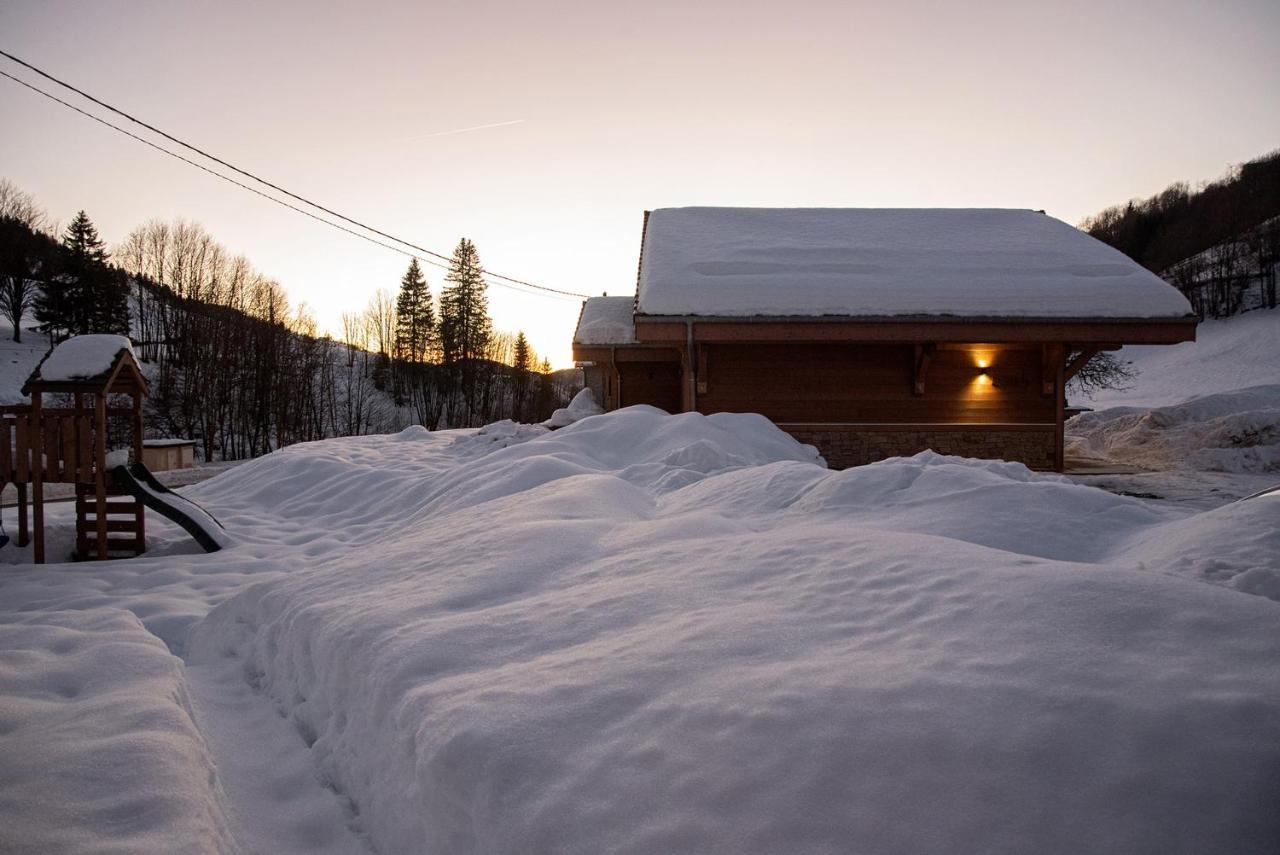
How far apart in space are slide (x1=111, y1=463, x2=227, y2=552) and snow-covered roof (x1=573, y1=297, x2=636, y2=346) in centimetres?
687

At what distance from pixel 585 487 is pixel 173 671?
3050 mm

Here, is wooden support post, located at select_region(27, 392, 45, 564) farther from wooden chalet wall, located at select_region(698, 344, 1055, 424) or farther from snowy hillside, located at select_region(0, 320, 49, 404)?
snowy hillside, located at select_region(0, 320, 49, 404)

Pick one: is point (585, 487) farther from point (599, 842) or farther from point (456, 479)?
point (599, 842)

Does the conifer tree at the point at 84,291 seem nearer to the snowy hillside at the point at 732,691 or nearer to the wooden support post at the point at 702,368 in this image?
the wooden support post at the point at 702,368

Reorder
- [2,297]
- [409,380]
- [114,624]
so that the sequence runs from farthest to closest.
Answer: [409,380]
[2,297]
[114,624]

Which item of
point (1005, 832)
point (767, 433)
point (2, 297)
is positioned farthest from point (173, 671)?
point (2, 297)

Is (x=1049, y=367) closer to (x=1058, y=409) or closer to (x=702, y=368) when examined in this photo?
(x=1058, y=409)

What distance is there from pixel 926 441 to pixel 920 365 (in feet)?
4.18

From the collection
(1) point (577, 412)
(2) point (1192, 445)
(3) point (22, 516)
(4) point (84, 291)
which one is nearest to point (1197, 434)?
(2) point (1192, 445)

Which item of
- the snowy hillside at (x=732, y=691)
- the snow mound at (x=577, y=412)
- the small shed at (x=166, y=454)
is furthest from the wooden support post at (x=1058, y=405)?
the small shed at (x=166, y=454)

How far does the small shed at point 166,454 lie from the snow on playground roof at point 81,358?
1085 cm

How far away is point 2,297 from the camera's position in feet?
129

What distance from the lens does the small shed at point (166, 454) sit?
1609cm

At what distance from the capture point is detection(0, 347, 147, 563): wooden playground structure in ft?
20.5
